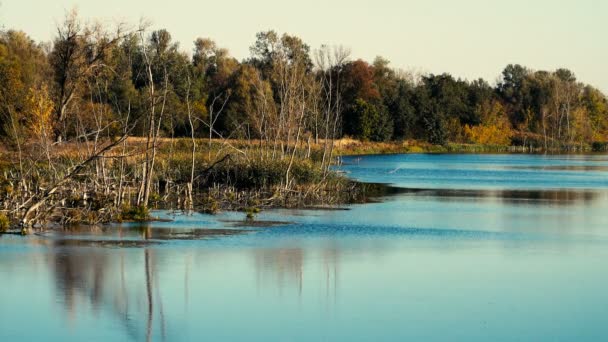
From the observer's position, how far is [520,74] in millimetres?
130750

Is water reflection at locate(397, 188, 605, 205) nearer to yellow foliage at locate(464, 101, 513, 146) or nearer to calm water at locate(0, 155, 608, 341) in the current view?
calm water at locate(0, 155, 608, 341)

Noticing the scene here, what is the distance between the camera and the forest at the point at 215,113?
91.2 feet

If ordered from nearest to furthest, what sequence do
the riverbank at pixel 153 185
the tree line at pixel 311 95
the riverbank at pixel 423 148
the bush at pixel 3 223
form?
the bush at pixel 3 223 → the riverbank at pixel 153 185 → the tree line at pixel 311 95 → the riverbank at pixel 423 148

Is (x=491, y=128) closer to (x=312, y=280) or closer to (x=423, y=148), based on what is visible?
(x=423, y=148)

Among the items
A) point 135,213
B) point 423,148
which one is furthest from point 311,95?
point 423,148

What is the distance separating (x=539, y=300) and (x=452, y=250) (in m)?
5.91

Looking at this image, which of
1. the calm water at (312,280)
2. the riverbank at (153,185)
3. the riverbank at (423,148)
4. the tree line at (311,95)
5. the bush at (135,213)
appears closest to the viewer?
the calm water at (312,280)

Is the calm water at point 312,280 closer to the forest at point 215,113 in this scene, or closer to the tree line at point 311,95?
the forest at point 215,113

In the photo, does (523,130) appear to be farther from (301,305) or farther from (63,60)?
(301,305)

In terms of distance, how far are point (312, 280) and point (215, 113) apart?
55.2 m

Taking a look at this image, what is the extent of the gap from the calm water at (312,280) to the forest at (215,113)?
3546 mm

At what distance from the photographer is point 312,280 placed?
1681 centimetres

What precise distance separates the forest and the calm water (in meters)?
3.55

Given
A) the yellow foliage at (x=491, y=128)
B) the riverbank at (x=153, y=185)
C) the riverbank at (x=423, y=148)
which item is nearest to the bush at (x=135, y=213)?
the riverbank at (x=153, y=185)
